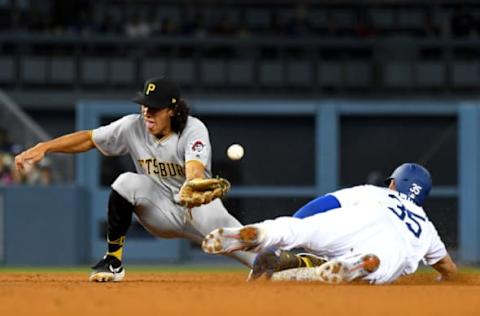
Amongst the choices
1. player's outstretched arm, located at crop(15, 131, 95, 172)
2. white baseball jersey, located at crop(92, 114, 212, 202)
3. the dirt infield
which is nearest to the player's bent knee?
white baseball jersey, located at crop(92, 114, 212, 202)

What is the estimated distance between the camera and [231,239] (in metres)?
6.57

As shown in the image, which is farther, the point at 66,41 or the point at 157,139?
the point at 66,41

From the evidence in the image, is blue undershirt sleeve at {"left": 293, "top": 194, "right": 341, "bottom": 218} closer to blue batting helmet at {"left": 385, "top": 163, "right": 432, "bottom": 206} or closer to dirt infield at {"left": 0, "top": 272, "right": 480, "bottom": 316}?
dirt infield at {"left": 0, "top": 272, "right": 480, "bottom": 316}

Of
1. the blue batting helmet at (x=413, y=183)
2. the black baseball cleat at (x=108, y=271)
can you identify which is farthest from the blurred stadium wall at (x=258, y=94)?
the black baseball cleat at (x=108, y=271)

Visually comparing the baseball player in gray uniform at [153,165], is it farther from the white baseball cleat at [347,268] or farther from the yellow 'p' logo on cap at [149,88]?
the white baseball cleat at [347,268]

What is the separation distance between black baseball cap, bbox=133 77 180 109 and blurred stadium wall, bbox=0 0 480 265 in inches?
294

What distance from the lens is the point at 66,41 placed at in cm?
1969

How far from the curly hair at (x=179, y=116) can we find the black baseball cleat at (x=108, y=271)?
97cm

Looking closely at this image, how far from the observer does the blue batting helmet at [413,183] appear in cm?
759

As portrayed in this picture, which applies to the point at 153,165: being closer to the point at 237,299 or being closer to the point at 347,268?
the point at 347,268

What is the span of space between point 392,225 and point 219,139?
8600 millimetres

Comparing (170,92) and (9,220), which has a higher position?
(170,92)

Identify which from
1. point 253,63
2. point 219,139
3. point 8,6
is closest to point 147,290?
point 219,139

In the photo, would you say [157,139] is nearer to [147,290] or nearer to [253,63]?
[147,290]
